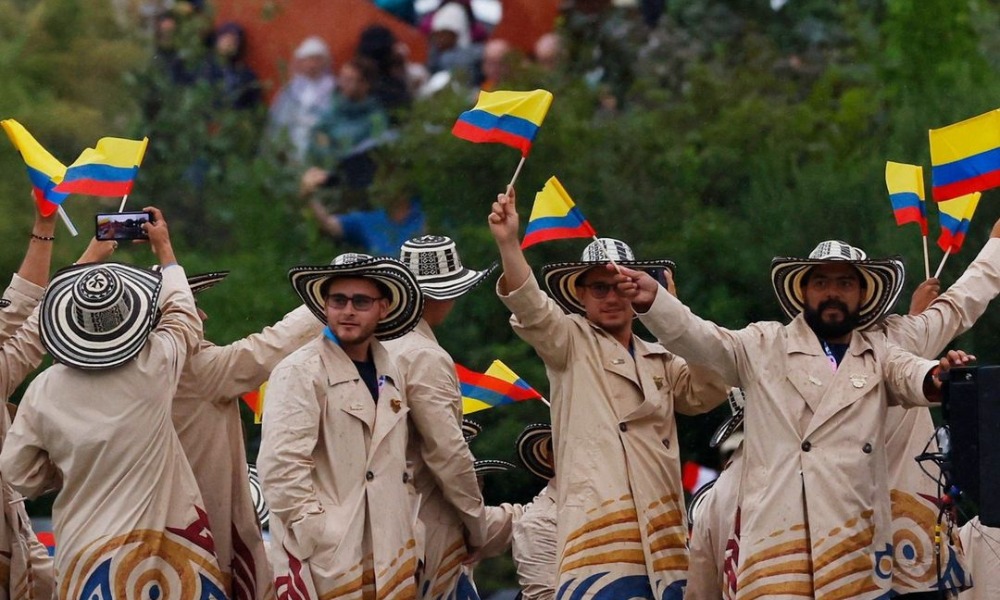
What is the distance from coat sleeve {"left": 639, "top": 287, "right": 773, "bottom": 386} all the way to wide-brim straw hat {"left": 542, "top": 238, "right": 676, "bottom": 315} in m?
0.67

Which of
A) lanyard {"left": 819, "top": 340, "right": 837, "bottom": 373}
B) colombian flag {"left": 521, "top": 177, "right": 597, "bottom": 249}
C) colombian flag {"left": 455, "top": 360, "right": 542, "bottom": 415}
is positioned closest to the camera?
lanyard {"left": 819, "top": 340, "right": 837, "bottom": 373}

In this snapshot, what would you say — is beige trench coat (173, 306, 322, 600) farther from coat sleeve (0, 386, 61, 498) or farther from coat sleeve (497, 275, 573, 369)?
coat sleeve (497, 275, 573, 369)

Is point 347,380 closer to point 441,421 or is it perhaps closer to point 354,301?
point 354,301

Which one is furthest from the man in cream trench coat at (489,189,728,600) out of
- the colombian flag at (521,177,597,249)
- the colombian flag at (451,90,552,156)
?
the colombian flag at (451,90,552,156)

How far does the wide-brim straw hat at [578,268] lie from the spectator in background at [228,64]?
10.5 meters

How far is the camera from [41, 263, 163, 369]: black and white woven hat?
13391mm

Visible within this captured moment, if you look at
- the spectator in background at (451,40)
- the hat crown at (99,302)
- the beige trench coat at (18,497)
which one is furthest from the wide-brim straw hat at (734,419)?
the spectator in background at (451,40)

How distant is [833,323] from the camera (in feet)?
44.5

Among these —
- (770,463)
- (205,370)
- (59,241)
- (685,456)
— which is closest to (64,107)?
(59,241)

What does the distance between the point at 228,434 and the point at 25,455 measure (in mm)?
1333

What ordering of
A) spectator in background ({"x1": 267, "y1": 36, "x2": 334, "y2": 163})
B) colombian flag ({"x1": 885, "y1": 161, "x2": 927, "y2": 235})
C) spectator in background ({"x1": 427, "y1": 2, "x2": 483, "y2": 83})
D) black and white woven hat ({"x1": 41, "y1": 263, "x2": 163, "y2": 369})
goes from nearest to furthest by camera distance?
black and white woven hat ({"x1": 41, "y1": 263, "x2": 163, "y2": 369})
colombian flag ({"x1": 885, "y1": 161, "x2": 927, "y2": 235})
spectator in background ({"x1": 427, "y1": 2, "x2": 483, "y2": 83})
spectator in background ({"x1": 267, "y1": 36, "x2": 334, "y2": 163})

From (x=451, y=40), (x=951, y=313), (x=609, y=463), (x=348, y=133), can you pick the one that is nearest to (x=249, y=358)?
(x=609, y=463)

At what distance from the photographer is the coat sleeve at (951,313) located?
1408cm

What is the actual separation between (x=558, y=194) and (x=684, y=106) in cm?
883
